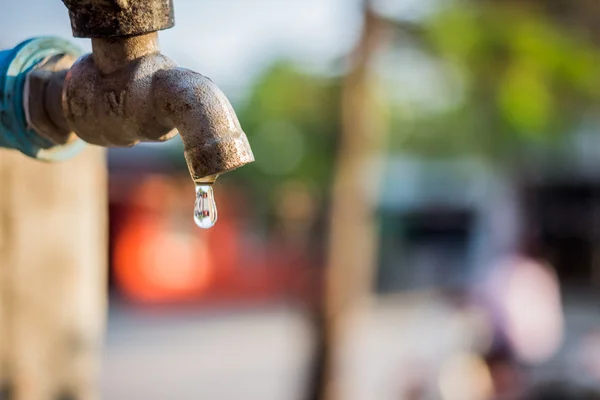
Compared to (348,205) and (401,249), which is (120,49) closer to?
(348,205)

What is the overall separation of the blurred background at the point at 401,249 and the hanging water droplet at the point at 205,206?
121 inches

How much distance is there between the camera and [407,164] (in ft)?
60.2

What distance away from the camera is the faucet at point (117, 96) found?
849 mm

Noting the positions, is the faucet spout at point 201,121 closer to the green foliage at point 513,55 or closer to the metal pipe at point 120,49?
the metal pipe at point 120,49

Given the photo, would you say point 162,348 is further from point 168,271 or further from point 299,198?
point 299,198

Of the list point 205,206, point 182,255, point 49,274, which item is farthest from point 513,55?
point 182,255

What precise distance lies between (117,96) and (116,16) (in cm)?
10

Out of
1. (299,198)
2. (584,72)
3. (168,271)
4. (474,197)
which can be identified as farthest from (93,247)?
(474,197)

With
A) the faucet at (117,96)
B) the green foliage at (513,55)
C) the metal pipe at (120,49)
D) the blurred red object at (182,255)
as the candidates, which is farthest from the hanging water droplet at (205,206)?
the blurred red object at (182,255)

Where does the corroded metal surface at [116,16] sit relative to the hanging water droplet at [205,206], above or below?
above

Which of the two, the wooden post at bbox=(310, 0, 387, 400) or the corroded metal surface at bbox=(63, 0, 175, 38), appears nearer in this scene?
the corroded metal surface at bbox=(63, 0, 175, 38)

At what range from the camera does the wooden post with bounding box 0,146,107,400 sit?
1853mm

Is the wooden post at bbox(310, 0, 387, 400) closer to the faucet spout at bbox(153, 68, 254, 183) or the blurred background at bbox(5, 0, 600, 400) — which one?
the blurred background at bbox(5, 0, 600, 400)

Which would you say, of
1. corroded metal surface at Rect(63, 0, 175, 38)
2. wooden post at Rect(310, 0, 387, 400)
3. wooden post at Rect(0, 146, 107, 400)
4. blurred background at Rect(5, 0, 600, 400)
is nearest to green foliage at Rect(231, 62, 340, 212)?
blurred background at Rect(5, 0, 600, 400)
